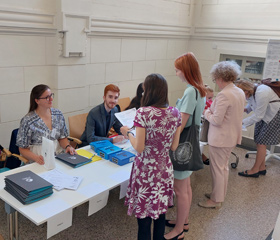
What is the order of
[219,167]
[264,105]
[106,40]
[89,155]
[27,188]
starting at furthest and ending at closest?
[106,40] < [264,105] < [219,167] < [89,155] < [27,188]

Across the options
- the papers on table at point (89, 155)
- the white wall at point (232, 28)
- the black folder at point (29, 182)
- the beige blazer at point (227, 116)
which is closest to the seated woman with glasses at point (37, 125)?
the papers on table at point (89, 155)

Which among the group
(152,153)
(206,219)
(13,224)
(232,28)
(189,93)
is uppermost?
(232,28)

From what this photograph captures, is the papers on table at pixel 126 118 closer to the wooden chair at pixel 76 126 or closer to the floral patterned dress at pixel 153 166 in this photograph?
the floral patterned dress at pixel 153 166

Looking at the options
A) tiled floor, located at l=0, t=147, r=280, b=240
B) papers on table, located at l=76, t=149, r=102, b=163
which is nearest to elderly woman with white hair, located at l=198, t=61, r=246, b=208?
tiled floor, located at l=0, t=147, r=280, b=240

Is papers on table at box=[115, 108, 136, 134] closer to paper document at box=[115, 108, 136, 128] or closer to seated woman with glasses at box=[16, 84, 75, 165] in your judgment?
paper document at box=[115, 108, 136, 128]

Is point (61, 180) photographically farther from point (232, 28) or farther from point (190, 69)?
point (232, 28)

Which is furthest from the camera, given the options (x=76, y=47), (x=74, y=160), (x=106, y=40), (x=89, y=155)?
(x=106, y=40)

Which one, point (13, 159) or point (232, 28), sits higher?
point (232, 28)

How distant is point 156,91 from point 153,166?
540mm

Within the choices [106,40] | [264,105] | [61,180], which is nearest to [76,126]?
[106,40]

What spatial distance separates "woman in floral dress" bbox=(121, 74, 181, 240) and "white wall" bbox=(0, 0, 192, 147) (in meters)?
1.70

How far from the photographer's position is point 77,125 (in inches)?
144

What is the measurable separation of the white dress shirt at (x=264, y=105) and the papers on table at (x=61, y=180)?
8.83ft

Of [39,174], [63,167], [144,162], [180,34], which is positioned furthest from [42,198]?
[180,34]
